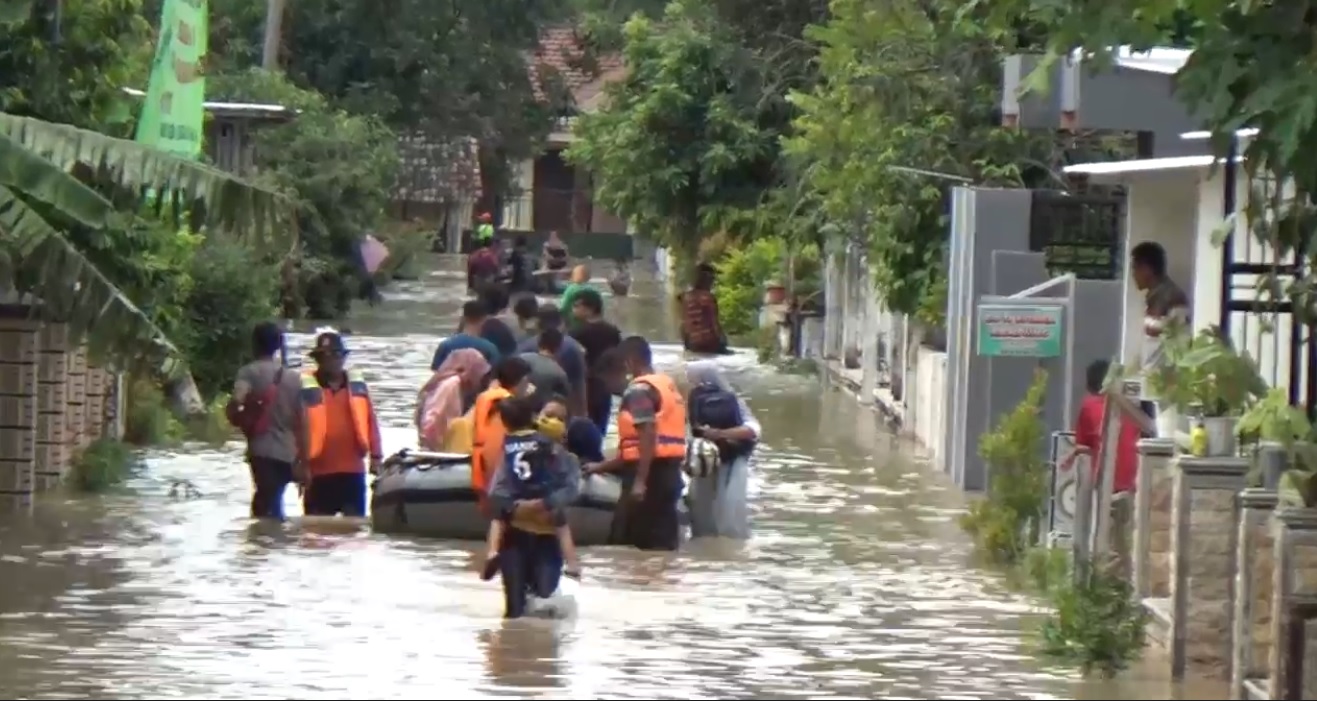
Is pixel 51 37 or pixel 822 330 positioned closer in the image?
pixel 51 37

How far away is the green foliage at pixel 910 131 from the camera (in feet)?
84.8

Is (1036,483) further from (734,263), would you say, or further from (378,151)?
(378,151)

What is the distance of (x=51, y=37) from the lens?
19.0 metres

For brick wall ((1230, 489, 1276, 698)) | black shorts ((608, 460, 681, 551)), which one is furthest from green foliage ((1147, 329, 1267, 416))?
black shorts ((608, 460, 681, 551))

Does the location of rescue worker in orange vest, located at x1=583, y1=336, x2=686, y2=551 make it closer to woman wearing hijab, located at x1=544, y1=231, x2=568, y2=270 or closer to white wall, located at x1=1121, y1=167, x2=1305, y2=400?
white wall, located at x1=1121, y1=167, x2=1305, y2=400

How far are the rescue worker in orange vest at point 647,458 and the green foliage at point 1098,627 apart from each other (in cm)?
458

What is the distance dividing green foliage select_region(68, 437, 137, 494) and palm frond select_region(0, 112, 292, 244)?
5.56 meters

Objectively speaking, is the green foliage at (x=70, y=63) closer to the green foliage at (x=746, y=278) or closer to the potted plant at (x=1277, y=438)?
the potted plant at (x=1277, y=438)

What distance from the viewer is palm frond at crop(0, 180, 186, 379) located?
14.9 m

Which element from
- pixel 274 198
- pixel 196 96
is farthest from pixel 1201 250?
pixel 196 96

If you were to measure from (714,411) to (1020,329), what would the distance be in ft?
11.0

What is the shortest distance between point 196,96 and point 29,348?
2.26 m

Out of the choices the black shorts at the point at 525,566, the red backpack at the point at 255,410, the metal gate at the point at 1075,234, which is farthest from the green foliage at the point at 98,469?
the metal gate at the point at 1075,234

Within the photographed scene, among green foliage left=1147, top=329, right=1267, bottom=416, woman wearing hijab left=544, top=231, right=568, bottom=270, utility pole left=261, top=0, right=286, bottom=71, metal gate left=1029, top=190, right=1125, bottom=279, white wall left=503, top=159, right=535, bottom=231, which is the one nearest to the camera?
green foliage left=1147, top=329, right=1267, bottom=416
